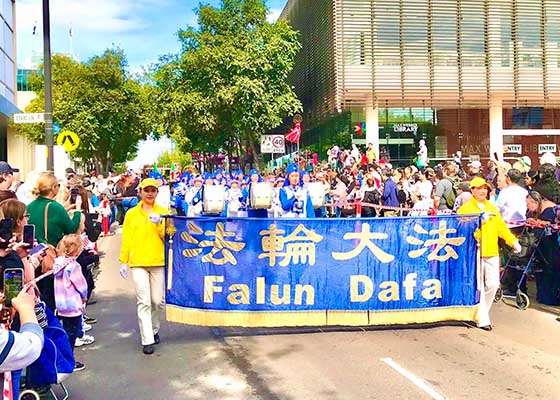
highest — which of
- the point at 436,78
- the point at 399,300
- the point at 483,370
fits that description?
the point at 436,78

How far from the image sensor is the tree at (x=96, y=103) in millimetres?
36031

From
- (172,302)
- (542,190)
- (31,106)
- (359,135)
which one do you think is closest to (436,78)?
(359,135)

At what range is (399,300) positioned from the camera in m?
7.47

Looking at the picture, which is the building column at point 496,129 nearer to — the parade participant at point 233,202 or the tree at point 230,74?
the tree at point 230,74

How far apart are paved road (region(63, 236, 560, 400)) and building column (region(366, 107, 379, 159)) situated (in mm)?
21024

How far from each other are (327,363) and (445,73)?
24.2 meters

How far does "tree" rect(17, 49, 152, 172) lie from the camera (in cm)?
3603

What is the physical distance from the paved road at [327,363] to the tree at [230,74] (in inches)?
864

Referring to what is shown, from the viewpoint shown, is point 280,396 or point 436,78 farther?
point 436,78

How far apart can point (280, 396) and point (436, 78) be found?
2499 cm

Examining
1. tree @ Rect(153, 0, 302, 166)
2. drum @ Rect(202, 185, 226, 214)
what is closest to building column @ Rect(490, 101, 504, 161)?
tree @ Rect(153, 0, 302, 166)

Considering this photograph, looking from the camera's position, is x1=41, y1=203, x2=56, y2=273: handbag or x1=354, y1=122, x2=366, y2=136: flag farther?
x1=354, y1=122, x2=366, y2=136: flag

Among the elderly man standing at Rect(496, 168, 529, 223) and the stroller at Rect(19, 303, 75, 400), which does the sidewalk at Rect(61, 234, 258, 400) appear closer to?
the stroller at Rect(19, 303, 75, 400)

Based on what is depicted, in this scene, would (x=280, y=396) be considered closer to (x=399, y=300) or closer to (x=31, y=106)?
(x=399, y=300)
